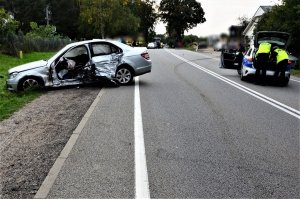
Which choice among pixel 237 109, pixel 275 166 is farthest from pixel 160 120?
pixel 275 166

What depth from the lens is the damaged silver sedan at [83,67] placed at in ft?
37.8

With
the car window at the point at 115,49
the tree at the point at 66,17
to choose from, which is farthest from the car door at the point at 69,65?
the tree at the point at 66,17

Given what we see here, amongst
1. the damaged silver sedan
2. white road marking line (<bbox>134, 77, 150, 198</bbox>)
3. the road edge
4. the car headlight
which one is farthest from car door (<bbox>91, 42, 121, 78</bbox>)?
the road edge

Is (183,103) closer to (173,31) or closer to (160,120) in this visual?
(160,120)

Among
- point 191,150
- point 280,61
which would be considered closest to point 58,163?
point 191,150

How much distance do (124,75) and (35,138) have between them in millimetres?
6415

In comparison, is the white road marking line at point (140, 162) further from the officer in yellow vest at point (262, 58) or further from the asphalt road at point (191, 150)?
the officer in yellow vest at point (262, 58)

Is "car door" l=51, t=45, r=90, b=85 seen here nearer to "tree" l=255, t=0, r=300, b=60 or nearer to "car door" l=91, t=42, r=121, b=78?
"car door" l=91, t=42, r=121, b=78

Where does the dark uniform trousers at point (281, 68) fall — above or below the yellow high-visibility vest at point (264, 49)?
below

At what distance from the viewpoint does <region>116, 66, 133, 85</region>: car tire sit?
12.6 m

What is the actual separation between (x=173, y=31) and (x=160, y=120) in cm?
8304

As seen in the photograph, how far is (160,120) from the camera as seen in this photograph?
7.86 m

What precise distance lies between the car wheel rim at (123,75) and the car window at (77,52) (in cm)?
130

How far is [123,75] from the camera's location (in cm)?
1270
